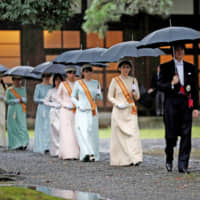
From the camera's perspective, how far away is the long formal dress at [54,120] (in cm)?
1391

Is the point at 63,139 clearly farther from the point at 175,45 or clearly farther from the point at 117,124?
the point at 175,45

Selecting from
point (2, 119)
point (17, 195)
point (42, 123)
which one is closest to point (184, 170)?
point (17, 195)

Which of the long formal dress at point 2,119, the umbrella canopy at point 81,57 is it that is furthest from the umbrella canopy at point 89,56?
the long formal dress at point 2,119

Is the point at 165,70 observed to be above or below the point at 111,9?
below

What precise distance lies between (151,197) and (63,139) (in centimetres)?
600

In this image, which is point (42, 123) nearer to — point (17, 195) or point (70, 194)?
point (70, 194)

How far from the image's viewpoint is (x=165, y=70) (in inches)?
385

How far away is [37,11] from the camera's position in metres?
9.77

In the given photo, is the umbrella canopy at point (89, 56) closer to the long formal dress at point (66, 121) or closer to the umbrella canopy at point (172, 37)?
the long formal dress at point (66, 121)

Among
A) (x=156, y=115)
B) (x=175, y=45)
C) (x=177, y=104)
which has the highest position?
(x=175, y=45)

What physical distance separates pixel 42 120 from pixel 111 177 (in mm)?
5870

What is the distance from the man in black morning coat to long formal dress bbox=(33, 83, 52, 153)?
5.39 m

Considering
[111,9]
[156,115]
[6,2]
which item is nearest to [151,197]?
[6,2]

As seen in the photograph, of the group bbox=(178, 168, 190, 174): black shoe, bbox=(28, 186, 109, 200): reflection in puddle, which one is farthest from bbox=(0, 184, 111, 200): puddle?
bbox=(178, 168, 190, 174): black shoe
